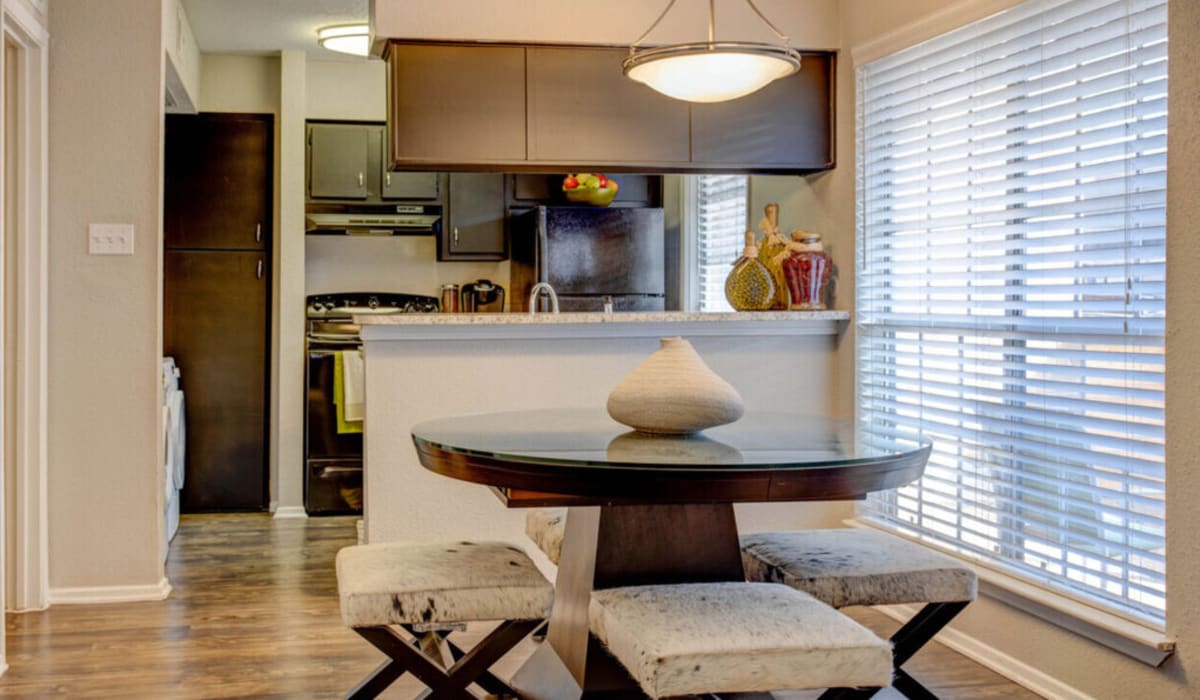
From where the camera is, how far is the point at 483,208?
6.29 meters

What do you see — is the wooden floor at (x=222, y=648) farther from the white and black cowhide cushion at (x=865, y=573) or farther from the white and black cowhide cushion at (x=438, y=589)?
the white and black cowhide cushion at (x=438, y=589)

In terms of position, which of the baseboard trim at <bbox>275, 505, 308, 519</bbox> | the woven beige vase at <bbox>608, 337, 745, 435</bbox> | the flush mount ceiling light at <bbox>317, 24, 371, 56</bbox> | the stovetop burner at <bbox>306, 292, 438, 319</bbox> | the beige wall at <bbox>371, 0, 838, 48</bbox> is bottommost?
the baseboard trim at <bbox>275, 505, 308, 519</bbox>

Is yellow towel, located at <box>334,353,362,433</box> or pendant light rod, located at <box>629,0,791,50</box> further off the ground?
pendant light rod, located at <box>629,0,791,50</box>

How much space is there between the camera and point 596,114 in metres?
4.10

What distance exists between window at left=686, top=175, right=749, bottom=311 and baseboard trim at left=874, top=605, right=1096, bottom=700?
Result: 223cm

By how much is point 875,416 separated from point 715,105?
125cm

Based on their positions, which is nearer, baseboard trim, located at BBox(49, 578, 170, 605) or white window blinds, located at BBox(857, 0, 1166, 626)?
white window blinds, located at BBox(857, 0, 1166, 626)

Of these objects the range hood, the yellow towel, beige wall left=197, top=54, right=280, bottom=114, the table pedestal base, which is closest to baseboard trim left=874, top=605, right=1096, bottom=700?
the table pedestal base

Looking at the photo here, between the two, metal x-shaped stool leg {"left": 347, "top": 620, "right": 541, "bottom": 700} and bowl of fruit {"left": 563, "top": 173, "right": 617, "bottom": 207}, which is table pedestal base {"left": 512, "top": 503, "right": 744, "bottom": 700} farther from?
bowl of fruit {"left": 563, "top": 173, "right": 617, "bottom": 207}

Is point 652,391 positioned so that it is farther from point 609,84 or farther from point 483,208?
point 483,208

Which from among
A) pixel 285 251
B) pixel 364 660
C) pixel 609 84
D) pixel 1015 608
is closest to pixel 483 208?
pixel 285 251

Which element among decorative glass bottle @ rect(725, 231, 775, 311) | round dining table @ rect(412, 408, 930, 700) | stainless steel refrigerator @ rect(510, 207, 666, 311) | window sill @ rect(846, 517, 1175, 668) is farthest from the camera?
stainless steel refrigerator @ rect(510, 207, 666, 311)

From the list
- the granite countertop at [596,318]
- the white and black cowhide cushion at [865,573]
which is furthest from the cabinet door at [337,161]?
the white and black cowhide cushion at [865,573]

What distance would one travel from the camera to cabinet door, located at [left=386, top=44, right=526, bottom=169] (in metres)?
3.94
